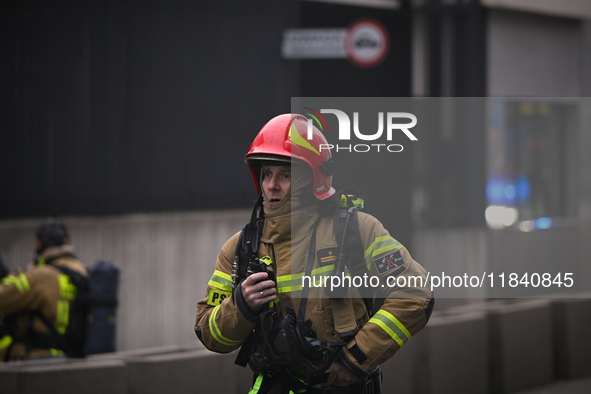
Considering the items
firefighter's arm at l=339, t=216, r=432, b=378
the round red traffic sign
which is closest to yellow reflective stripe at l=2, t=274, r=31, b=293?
firefighter's arm at l=339, t=216, r=432, b=378

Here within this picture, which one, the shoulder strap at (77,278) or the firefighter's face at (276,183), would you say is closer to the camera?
the firefighter's face at (276,183)

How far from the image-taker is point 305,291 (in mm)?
3449

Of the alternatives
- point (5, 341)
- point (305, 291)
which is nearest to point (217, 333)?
point (305, 291)

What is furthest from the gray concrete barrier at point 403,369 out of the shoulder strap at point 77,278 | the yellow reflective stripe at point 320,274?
the yellow reflective stripe at point 320,274

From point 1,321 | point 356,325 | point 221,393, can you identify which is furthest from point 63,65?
point 356,325

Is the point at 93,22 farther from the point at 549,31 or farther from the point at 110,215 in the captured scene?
the point at 549,31

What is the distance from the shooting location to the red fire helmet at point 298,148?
3651mm

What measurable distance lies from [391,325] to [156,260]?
337 inches

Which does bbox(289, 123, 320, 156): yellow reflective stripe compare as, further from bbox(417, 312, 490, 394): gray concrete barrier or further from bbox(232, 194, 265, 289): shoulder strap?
bbox(417, 312, 490, 394): gray concrete barrier

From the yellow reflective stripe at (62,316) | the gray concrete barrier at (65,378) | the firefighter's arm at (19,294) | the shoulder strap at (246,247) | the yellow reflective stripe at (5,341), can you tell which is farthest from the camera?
the yellow reflective stripe at (5,341)

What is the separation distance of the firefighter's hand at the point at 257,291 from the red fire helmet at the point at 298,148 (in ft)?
1.61

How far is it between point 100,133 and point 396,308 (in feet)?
28.4

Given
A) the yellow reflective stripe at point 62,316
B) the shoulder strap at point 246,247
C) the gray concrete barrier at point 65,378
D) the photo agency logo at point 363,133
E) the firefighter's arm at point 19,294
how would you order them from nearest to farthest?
the shoulder strap at point 246,247, the photo agency logo at point 363,133, the gray concrete barrier at point 65,378, the firefighter's arm at point 19,294, the yellow reflective stripe at point 62,316

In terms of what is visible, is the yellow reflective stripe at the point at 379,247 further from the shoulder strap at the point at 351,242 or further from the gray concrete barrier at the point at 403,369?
the gray concrete barrier at the point at 403,369
